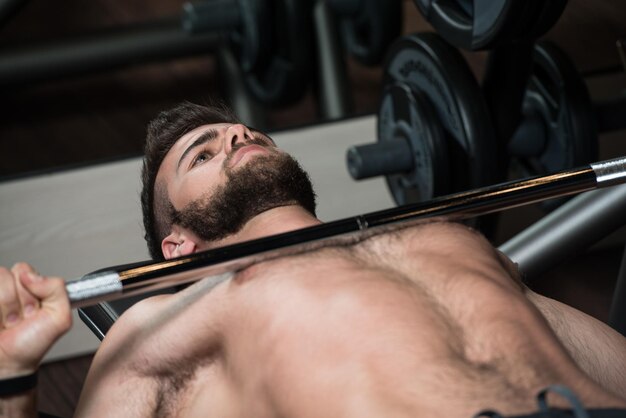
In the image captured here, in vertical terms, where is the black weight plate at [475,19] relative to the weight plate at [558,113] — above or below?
above

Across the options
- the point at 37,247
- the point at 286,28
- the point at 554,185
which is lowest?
the point at 37,247

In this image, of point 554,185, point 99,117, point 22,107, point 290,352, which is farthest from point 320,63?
point 290,352

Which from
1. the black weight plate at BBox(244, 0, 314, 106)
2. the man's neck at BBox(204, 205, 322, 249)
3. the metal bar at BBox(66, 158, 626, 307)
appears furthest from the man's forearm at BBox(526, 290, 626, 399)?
the black weight plate at BBox(244, 0, 314, 106)

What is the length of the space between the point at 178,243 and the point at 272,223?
0.49ft

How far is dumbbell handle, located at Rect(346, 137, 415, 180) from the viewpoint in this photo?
1.93 m

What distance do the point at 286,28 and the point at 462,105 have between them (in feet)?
2.74

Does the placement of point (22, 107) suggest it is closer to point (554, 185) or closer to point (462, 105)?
point (462, 105)

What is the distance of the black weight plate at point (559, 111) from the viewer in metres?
1.88

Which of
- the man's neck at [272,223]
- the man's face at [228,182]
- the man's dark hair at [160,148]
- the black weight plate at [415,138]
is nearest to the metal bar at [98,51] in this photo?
the black weight plate at [415,138]

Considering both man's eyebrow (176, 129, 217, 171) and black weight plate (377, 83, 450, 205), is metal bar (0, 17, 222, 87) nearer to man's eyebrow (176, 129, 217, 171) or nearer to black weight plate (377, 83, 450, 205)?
black weight plate (377, 83, 450, 205)

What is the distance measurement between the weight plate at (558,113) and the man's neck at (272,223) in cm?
72

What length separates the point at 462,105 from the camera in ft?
5.97

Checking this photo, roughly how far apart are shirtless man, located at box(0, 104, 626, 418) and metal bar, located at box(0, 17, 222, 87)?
4.41 ft

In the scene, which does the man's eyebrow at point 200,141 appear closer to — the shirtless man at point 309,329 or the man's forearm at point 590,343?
the shirtless man at point 309,329
